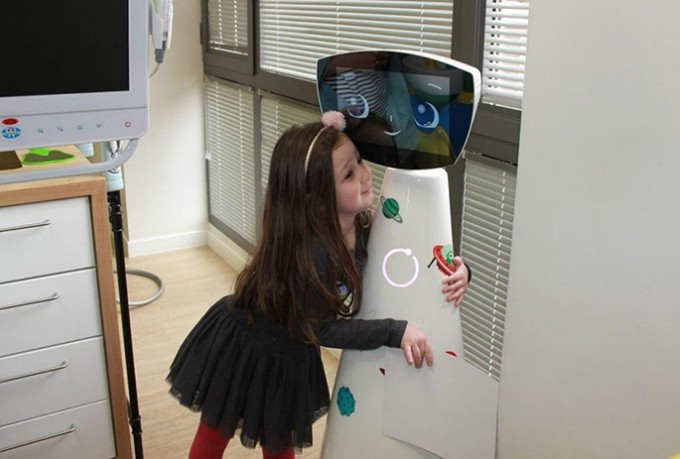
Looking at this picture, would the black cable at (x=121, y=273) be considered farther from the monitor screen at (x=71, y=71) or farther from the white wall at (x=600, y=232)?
the white wall at (x=600, y=232)

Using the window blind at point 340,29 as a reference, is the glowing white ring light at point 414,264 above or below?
below

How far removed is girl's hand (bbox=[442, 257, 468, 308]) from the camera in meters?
1.25

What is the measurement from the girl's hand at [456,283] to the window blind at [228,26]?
1.91m

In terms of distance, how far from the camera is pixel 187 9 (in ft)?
10.7

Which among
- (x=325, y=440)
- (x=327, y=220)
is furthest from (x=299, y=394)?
(x=327, y=220)

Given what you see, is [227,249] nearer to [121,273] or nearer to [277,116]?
[277,116]

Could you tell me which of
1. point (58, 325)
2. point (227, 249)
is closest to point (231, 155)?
point (227, 249)

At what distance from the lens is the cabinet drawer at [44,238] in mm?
1600

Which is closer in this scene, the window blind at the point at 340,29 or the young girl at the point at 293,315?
the young girl at the point at 293,315

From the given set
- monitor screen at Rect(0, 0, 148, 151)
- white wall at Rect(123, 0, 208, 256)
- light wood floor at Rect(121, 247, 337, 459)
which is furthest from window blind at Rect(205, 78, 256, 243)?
monitor screen at Rect(0, 0, 148, 151)

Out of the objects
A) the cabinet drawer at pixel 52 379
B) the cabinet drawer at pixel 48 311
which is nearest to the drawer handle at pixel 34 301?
the cabinet drawer at pixel 48 311

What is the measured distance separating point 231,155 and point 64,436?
1.67 m

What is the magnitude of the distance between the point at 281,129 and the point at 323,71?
57.2 inches

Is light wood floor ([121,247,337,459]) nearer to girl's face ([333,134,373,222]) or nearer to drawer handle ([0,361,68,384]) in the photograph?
drawer handle ([0,361,68,384])
